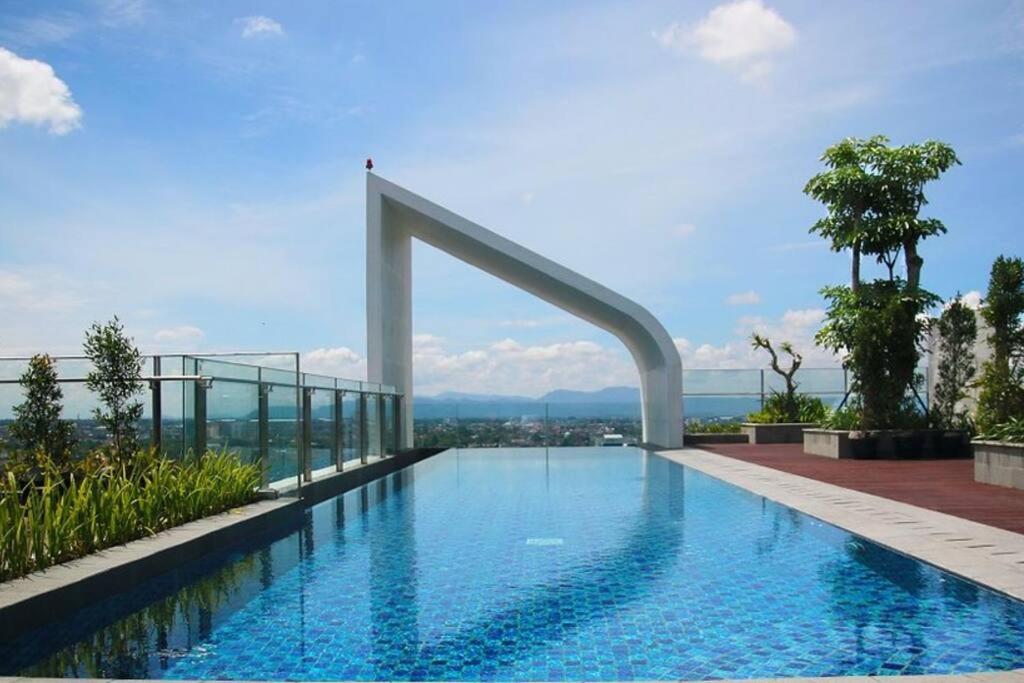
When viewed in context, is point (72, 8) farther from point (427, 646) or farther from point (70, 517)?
point (427, 646)

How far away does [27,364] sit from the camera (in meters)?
10.9

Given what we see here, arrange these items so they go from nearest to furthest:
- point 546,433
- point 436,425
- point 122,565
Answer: point 122,565
point 436,425
point 546,433

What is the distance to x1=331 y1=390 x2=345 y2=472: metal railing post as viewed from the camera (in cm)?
1436

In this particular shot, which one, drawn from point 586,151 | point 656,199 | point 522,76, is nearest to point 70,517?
point 522,76

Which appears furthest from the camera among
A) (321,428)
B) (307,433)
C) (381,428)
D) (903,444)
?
(381,428)

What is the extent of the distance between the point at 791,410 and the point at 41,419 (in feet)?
61.1

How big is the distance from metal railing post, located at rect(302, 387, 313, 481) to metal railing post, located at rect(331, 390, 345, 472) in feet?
4.71

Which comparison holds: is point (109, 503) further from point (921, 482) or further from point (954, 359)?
point (954, 359)

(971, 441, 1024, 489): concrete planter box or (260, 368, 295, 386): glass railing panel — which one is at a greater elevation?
(260, 368, 295, 386): glass railing panel

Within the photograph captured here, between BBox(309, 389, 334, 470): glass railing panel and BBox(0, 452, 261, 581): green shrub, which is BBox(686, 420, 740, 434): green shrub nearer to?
BBox(309, 389, 334, 470): glass railing panel

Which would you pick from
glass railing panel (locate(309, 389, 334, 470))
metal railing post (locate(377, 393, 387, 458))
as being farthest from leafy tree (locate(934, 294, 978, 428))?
glass railing panel (locate(309, 389, 334, 470))

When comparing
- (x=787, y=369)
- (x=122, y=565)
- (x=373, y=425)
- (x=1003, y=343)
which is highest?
(x=1003, y=343)

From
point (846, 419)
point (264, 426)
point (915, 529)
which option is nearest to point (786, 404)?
point (846, 419)

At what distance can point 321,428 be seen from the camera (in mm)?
13508
